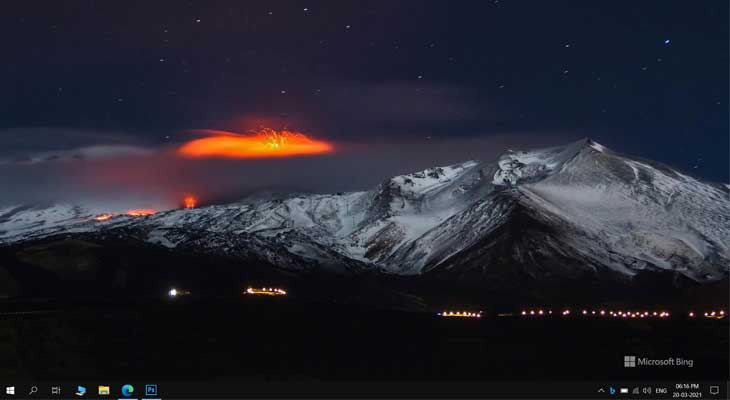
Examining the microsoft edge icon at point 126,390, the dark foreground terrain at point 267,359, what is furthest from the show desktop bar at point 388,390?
the dark foreground terrain at point 267,359

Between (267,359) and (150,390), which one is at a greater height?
(267,359)

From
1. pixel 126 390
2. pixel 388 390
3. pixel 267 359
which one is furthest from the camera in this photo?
pixel 267 359

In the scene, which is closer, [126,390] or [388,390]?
[126,390]

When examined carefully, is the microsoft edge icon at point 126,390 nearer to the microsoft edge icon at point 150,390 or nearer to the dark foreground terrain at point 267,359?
the microsoft edge icon at point 150,390

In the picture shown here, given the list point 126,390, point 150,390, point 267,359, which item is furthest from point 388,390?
point 267,359

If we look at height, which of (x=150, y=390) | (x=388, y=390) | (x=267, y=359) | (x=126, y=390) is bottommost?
(x=388, y=390)

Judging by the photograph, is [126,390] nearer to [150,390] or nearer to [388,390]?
[150,390]

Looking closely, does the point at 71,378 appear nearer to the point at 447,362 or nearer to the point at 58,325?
the point at 58,325

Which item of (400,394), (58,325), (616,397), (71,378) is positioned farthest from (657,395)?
(58,325)
